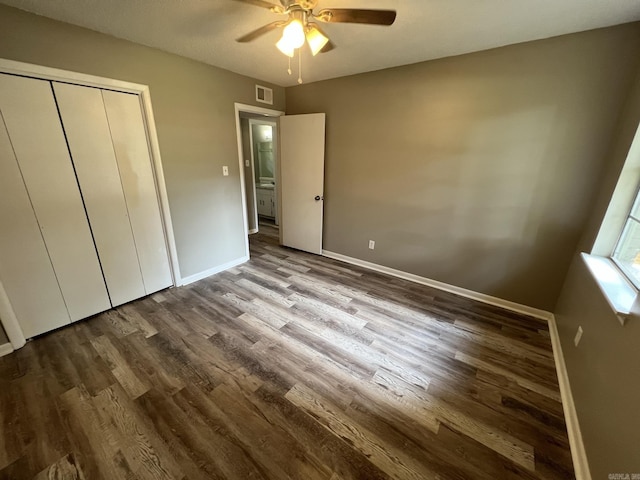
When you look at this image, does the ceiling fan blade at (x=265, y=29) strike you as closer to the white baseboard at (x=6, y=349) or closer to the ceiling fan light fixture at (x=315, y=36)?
the ceiling fan light fixture at (x=315, y=36)

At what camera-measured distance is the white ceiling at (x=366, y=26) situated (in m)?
1.57

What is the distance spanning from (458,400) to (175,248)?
2920 millimetres

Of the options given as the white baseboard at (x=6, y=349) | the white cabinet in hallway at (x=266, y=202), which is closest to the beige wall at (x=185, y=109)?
the white baseboard at (x=6, y=349)

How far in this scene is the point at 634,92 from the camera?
5.47ft

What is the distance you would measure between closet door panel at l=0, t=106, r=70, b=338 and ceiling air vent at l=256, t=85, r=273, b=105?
220 centimetres

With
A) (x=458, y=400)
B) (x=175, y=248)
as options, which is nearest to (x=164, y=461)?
(x=458, y=400)

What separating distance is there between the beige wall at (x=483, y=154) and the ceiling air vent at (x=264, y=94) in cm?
45

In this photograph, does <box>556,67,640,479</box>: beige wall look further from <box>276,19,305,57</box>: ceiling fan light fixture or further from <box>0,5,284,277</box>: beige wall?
<box>0,5,284,277</box>: beige wall

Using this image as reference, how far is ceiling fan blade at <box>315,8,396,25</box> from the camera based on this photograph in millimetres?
1288

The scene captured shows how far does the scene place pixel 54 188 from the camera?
1.92m

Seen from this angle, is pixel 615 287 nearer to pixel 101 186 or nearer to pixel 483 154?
pixel 483 154

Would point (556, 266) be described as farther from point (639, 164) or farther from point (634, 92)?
point (634, 92)

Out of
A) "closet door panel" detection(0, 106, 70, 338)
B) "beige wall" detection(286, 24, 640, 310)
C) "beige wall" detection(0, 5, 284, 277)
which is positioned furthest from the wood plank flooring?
"beige wall" detection(0, 5, 284, 277)

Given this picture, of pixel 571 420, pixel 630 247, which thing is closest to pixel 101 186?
pixel 571 420
